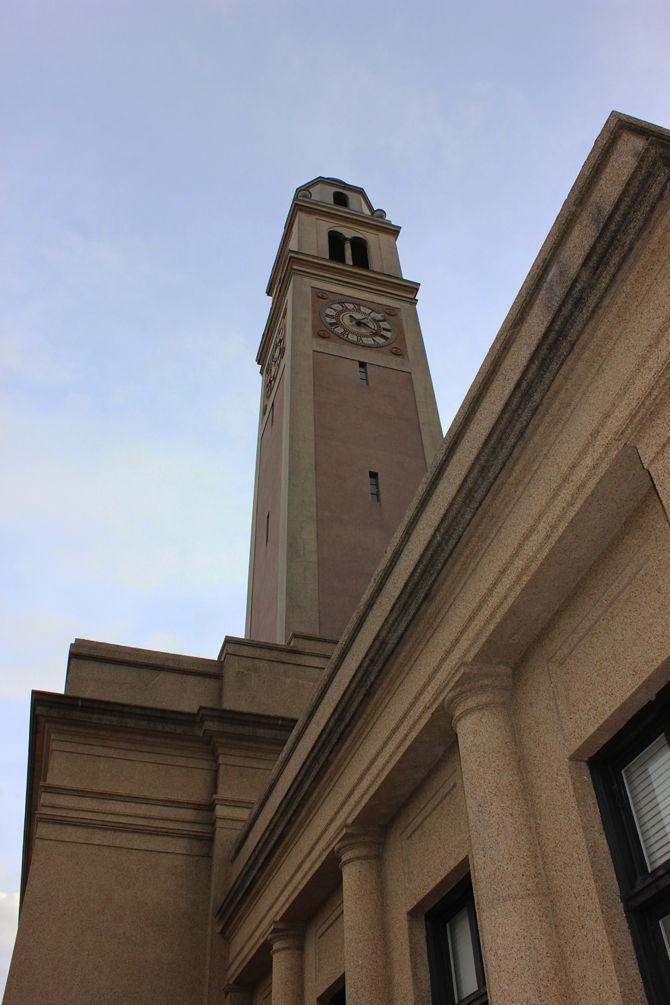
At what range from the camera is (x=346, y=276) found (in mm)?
36625

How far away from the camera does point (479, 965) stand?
8.03 meters

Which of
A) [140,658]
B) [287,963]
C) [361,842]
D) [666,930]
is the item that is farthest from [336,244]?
[666,930]

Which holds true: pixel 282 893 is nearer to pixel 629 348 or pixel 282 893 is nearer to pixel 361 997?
pixel 361 997

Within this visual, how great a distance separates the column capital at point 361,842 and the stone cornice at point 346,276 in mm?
28623

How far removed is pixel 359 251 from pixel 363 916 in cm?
3475

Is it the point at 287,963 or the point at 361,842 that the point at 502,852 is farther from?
the point at 287,963

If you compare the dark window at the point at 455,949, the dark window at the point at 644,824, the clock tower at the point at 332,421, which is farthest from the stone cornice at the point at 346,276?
the dark window at the point at 644,824

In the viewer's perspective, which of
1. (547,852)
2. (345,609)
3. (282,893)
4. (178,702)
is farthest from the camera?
(345,609)

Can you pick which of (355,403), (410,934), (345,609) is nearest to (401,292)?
(355,403)

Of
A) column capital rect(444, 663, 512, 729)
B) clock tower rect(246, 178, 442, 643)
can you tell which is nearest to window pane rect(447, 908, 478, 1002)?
column capital rect(444, 663, 512, 729)

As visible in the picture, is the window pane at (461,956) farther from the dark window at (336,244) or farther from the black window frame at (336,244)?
the dark window at (336,244)

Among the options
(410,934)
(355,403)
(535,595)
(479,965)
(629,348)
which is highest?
(355,403)

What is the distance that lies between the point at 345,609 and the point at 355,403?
8.73 metres

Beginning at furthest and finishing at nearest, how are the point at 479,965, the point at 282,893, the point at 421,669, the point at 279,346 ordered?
the point at 279,346, the point at 282,893, the point at 421,669, the point at 479,965
